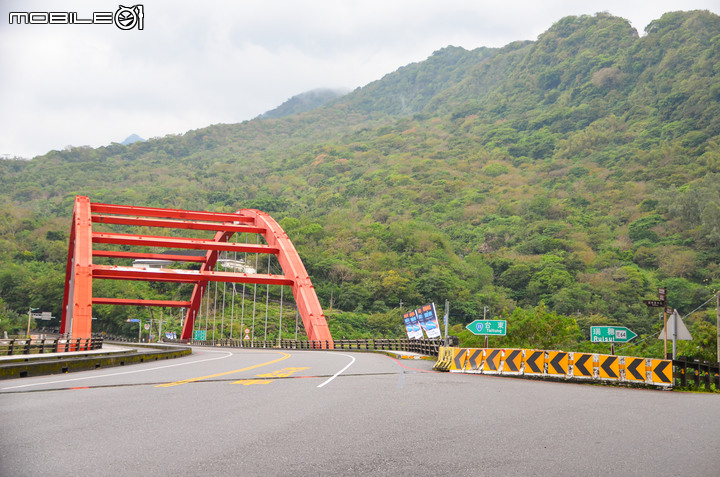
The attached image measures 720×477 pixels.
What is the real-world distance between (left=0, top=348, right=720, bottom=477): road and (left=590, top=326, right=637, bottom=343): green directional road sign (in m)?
7.07

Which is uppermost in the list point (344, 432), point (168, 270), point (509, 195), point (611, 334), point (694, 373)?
point (509, 195)

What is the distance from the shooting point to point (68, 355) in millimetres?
20016

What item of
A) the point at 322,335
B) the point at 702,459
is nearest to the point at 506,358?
the point at 702,459

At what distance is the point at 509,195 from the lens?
131875 mm

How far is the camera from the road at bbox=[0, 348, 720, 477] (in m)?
5.26

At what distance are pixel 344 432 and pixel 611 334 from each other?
14.6 metres

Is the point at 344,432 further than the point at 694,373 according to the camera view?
No

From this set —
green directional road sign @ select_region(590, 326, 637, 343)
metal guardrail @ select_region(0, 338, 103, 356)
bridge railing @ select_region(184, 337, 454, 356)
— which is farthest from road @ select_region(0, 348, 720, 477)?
bridge railing @ select_region(184, 337, 454, 356)

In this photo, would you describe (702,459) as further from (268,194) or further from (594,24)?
(594,24)

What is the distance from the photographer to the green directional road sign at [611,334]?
18.3 m

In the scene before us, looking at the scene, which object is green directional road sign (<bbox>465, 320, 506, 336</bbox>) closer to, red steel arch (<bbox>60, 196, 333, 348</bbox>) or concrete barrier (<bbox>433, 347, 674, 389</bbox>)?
concrete barrier (<bbox>433, 347, 674, 389</bbox>)

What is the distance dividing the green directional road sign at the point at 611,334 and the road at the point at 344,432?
7.07m

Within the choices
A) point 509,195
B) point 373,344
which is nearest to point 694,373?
point 373,344

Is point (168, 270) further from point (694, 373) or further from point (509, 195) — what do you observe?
point (509, 195)
